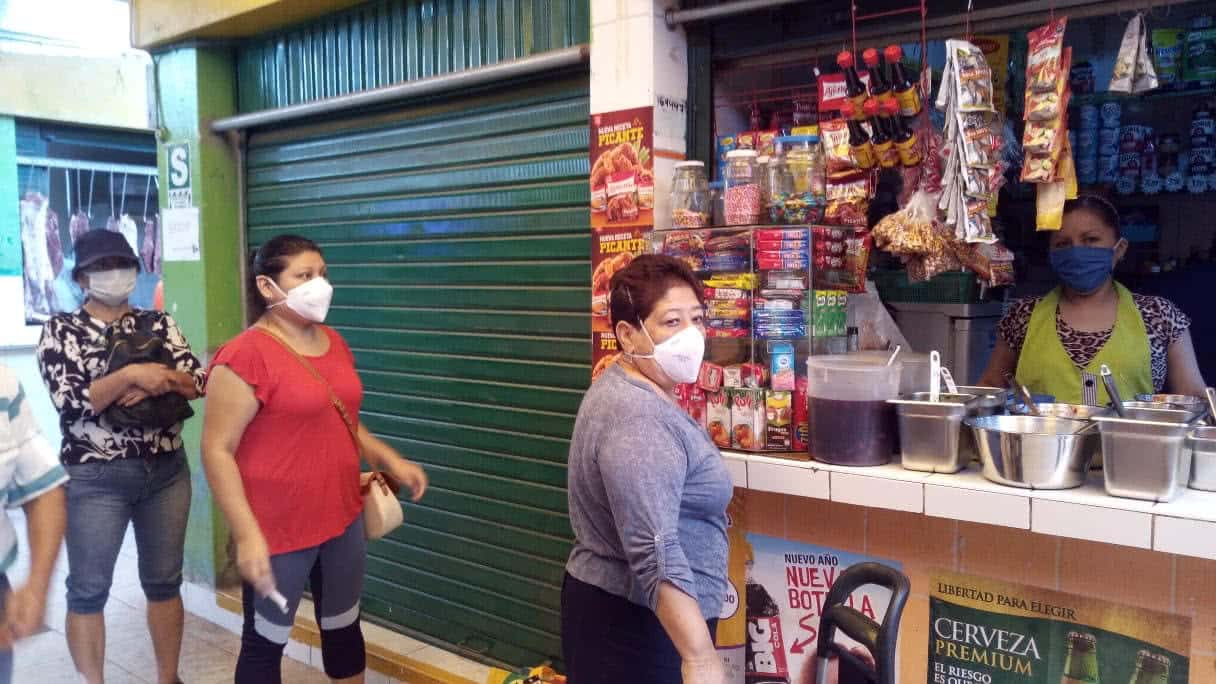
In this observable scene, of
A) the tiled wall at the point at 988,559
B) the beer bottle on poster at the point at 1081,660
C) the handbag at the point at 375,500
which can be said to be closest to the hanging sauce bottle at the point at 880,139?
the tiled wall at the point at 988,559

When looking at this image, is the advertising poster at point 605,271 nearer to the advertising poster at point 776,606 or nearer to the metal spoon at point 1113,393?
the advertising poster at point 776,606

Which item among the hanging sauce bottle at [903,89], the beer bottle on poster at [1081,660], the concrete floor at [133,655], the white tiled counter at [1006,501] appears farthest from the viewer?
the concrete floor at [133,655]

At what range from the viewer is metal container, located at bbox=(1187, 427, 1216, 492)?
224 centimetres

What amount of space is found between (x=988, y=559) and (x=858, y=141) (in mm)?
1271

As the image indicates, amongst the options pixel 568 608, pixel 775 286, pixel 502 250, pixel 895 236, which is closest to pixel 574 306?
pixel 502 250

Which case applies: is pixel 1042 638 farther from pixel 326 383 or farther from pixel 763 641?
pixel 326 383

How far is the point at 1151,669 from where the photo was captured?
2.36 metres

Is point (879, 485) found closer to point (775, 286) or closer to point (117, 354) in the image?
point (775, 286)

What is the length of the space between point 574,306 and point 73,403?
1.95 m

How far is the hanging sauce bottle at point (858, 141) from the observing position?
2.78 metres

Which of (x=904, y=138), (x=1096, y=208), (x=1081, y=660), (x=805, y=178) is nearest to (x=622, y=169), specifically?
(x=805, y=178)

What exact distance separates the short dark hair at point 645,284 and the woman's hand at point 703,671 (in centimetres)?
79

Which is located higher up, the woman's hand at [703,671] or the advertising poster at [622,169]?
the advertising poster at [622,169]

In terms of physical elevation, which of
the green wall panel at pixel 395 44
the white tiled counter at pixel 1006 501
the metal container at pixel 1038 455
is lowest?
the white tiled counter at pixel 1006 501
